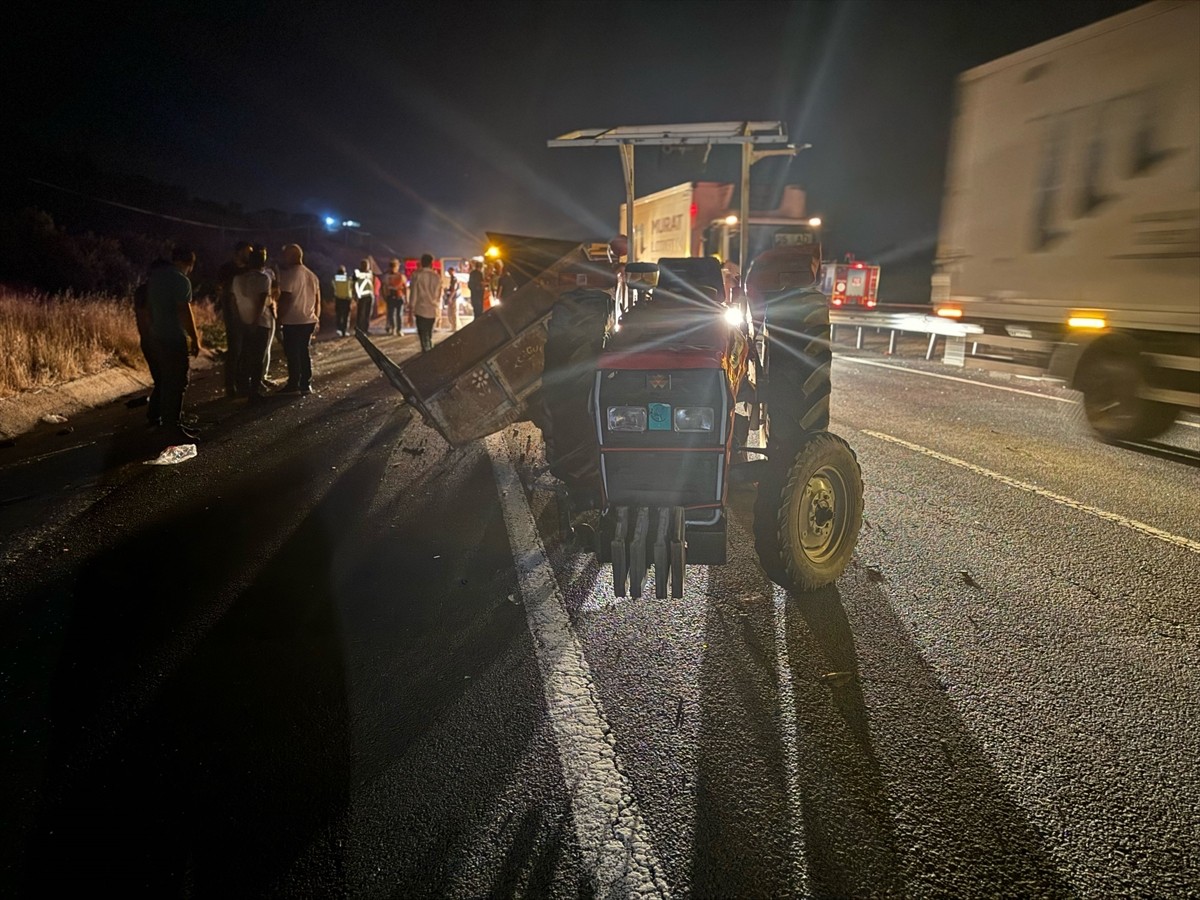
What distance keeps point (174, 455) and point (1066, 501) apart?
836cm

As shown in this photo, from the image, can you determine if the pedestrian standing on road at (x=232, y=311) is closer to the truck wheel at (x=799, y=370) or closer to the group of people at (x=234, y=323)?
the group of people at (x=234, y=323)

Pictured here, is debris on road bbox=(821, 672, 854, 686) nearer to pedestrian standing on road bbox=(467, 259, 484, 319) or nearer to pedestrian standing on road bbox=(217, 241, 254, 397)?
pedestrian standing on road bbox=(217, 241, 254, 397)

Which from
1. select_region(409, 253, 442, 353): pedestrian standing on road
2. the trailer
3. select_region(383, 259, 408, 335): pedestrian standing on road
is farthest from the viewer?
select_region(383, 259, 408, 335): pedestrian standing on road

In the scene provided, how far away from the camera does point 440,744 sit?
280cm

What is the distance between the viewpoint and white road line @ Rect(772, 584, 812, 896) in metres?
2.18

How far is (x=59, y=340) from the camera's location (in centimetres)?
1077

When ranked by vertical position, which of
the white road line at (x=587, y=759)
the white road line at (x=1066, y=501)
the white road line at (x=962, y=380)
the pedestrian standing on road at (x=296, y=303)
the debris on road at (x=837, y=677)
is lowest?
the white road line at (x=587, y=759)

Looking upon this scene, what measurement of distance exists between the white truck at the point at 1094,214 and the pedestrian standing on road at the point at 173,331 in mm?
9541

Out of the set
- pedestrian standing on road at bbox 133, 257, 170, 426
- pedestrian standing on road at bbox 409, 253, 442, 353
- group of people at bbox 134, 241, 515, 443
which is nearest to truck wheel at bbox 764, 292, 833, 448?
group of people at bbox 134, 241, 515, 443

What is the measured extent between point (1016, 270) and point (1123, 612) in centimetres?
600

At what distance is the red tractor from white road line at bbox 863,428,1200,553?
2.49 metres

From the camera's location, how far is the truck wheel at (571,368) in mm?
4574

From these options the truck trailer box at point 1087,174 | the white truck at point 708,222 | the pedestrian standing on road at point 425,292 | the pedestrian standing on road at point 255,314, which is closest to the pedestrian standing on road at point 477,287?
the white truck at point 708,222

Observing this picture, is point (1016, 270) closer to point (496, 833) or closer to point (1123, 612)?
point (1123, 612)
